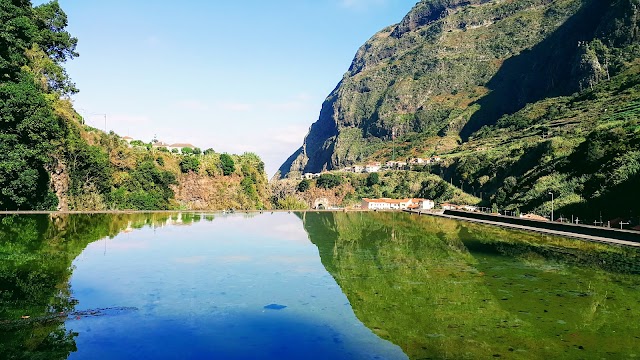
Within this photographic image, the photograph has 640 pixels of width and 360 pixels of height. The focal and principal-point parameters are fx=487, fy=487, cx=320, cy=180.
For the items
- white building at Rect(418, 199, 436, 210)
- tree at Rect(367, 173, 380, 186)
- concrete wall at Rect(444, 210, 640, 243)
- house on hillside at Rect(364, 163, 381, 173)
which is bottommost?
concrete wall at Rect(444, 210, 640, 243)

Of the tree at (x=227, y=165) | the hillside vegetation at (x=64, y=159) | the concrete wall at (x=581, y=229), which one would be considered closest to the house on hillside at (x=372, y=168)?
the hillside vegetation at (x=64, y=159)

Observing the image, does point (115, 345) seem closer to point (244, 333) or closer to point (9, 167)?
point (244, 333)

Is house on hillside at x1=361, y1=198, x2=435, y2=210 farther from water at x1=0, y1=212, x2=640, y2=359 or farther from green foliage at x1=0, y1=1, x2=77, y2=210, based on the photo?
water at x1=0, y1=212, x2=640, y2=359

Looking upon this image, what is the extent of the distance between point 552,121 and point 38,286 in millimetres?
132021

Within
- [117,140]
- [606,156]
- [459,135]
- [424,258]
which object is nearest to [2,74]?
[117,140]

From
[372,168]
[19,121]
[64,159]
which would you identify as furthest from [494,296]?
[372,168]

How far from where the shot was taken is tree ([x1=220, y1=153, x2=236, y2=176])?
86.4 m

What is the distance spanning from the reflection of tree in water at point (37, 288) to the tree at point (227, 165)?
172 feet

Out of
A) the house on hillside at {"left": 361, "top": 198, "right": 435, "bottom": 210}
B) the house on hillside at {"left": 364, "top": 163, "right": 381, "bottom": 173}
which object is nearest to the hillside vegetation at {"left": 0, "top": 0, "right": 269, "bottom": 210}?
the house on hillside at {"left": 361, "top": 198, "right": 435, "bottom": 210}

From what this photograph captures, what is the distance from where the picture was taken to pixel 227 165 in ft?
285

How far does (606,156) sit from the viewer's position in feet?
204

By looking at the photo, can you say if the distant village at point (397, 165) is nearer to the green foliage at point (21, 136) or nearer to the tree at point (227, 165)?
the tree at point (227, 165)

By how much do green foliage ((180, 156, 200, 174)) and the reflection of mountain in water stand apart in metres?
52.4

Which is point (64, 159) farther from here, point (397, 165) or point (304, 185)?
point (397, 165)
